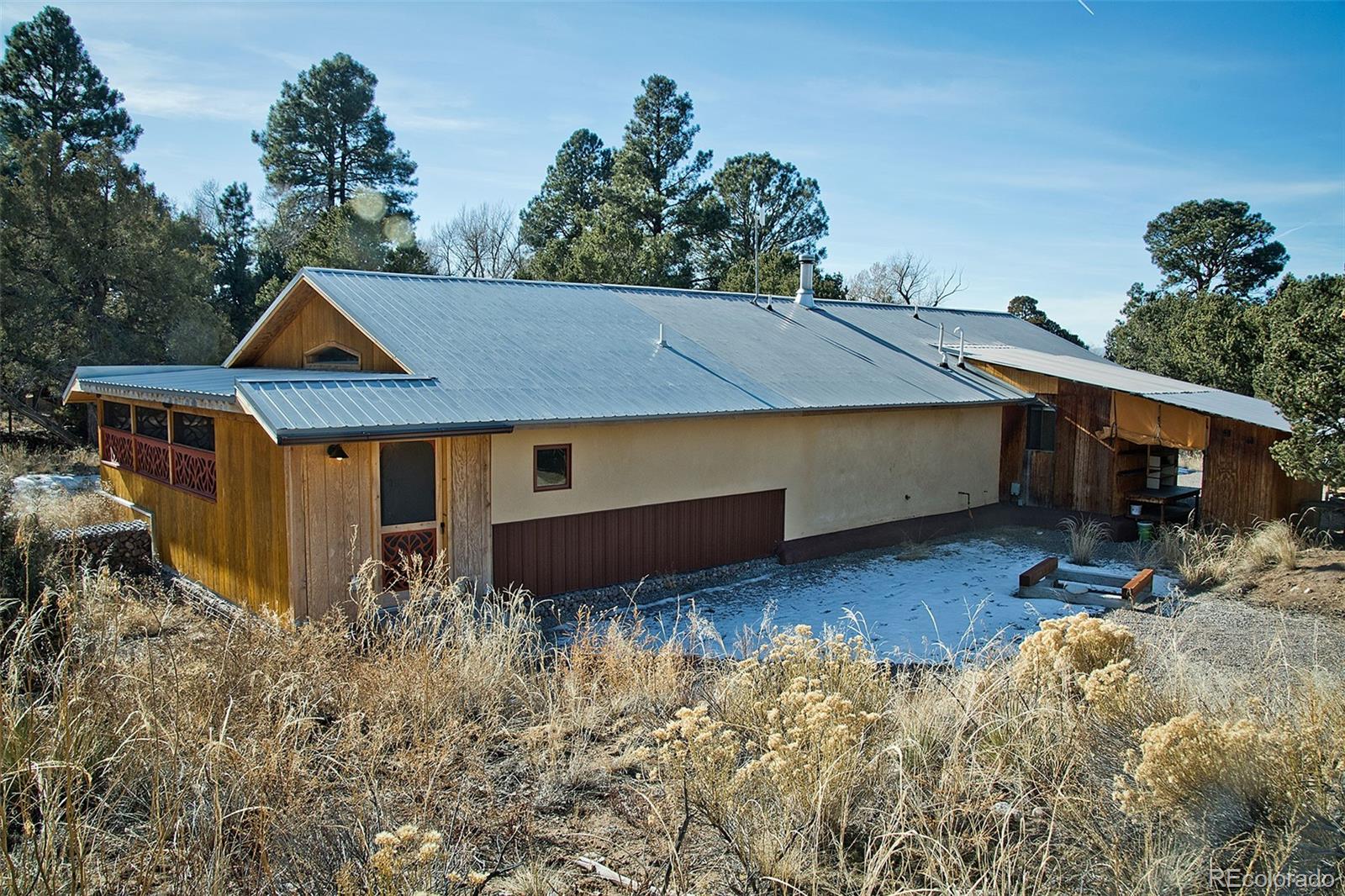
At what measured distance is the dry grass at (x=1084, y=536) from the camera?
13070mm

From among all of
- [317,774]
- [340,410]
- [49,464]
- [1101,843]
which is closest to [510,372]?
[340,410]

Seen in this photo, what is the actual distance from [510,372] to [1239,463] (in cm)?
1124

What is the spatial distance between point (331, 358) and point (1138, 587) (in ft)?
37.2

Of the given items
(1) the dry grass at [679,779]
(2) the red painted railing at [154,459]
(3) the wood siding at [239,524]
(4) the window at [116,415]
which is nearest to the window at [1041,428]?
(1) the dry grass at [679,779]

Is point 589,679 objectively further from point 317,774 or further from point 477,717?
point 317,774

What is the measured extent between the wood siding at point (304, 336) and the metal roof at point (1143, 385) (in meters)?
11.3

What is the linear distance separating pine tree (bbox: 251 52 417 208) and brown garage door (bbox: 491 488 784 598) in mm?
30907

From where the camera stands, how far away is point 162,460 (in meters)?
11.6

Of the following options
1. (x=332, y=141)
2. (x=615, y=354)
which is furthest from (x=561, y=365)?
(x=332, y=141)

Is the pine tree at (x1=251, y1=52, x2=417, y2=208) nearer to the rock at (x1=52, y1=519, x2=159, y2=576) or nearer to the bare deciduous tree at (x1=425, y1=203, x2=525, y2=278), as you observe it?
the bare deciduous tree at (x1=425, y1=203, x2=525, y2=278)

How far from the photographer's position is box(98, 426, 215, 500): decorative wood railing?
1041cm

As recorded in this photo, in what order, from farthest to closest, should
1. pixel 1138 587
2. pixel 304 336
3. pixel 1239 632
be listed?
pixel 304 336 → pixel 1138 587 → pixel 1239 632

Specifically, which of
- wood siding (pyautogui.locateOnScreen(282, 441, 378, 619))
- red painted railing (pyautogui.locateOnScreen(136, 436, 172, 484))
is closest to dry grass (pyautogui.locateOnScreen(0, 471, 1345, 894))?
wood siding (pyautogui.locateOnScreen(282, 441, 378, 619))

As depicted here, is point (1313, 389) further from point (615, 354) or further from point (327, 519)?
point (327, 519)
